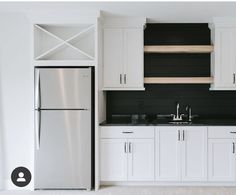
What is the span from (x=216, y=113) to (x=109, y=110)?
1664 millimetres

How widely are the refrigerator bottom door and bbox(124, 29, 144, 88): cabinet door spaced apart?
34.0 inches

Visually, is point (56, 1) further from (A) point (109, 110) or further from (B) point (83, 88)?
(A) point (109, 110)

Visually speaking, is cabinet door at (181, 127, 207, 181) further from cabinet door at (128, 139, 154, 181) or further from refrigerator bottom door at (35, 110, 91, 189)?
refrigerator bottom door at (35, 110, 91, 189)

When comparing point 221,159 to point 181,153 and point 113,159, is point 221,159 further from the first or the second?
point 113,159

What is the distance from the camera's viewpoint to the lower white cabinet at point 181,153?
458cm

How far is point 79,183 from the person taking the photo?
4473 mm

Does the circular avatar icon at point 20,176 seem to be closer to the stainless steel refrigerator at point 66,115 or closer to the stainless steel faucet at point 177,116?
the stainless steel refrigerator at point 66,115

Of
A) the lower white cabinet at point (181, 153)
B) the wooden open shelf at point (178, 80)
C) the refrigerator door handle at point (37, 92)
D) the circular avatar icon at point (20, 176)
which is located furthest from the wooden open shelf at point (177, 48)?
the circular avatar icon at point (20, 176)

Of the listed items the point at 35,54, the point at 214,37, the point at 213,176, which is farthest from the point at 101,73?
the point at 213,176

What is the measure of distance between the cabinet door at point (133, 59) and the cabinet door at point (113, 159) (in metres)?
0.87

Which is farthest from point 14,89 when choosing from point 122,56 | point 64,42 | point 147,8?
point 147,8

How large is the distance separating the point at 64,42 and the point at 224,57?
228 centimetres

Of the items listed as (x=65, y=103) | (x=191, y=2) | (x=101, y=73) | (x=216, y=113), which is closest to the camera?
(x=191, y=2)

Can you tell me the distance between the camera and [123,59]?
486 cm
